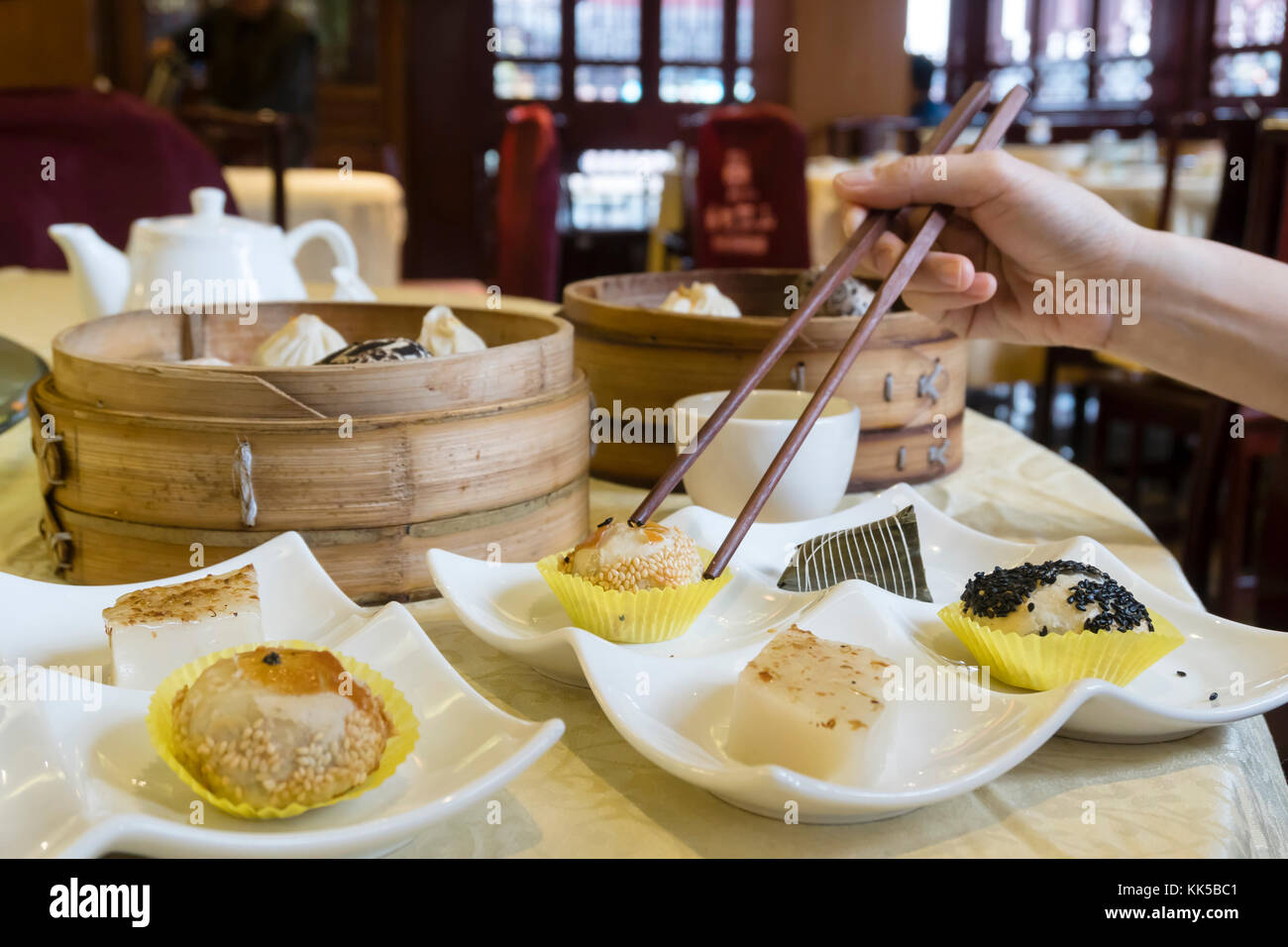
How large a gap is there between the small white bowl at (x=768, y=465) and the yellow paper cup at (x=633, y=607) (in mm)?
276

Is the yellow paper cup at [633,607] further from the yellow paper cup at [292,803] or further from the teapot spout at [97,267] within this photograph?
the teapot spout at [97,267]

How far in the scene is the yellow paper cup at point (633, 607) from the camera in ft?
2.91

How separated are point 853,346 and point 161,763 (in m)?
0.70

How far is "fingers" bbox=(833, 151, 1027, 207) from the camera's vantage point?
127cm

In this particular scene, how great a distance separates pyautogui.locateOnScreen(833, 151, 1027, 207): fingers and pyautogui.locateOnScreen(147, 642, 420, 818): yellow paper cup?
83 centimetres

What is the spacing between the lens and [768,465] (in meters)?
1.20

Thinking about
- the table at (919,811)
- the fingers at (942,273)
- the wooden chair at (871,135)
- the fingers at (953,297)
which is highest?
the wooden chair at (871,135)

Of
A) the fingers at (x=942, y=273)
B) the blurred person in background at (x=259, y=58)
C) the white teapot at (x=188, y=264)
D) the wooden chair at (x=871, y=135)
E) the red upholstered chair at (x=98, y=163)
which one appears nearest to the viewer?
the fingers at (x=942, y=273)

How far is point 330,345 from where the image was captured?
127 cm

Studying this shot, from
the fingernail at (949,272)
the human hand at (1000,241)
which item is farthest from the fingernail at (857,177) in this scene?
the fingernail at (949,272)

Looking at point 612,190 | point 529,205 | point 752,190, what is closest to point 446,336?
point 529,205

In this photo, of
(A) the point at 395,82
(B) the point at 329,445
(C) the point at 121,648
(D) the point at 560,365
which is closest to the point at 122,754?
(C) the point at 121,648

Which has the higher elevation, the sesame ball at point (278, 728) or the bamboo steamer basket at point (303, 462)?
the bamboo steamer basket at point (303, 462)

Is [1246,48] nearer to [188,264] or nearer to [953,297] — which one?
[953,297]
